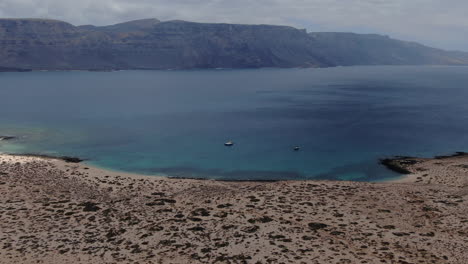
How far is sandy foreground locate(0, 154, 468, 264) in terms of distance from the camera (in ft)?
121

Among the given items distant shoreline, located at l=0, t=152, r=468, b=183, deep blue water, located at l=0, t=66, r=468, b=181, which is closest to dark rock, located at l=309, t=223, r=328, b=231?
distant shoreline, located at l=0, t=152, r=468, b=183

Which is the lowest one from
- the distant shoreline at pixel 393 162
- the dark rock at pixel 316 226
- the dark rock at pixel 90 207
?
the dark rock at pixel 316 226

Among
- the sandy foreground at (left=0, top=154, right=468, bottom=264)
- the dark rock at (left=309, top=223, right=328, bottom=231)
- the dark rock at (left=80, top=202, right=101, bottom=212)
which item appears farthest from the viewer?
the dark rock at (left=80, top=202, right=101, bottom=212)

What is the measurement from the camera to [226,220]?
44719 mm

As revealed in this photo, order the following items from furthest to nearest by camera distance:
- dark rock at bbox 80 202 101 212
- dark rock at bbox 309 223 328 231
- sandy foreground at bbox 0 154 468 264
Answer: dark rock at bbox 80 202 101 212, dark rock at bbox 309 223 328 231, sandy foreground at bbox 0 154 468 264

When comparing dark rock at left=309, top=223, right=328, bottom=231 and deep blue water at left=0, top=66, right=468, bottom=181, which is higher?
deep blue water at left=0, top=66, right=468, bottom=181

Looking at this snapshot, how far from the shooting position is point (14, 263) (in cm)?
3456

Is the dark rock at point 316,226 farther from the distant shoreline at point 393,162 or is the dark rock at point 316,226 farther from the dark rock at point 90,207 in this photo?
the dark rock at point 90,207

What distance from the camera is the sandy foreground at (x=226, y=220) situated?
121ft

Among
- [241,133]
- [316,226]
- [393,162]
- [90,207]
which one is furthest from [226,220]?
[241,133]

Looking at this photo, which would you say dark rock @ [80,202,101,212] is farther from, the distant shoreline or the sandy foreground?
the distant shoreline

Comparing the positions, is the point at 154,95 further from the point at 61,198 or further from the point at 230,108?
the point at 61,198

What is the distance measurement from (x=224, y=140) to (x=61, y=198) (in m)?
48.5

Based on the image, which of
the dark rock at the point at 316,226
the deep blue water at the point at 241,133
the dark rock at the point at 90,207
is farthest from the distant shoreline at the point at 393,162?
the dark rock at the point at 316,226
